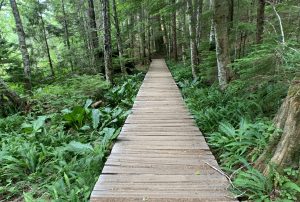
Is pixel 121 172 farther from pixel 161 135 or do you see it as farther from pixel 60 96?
pixel 60 96

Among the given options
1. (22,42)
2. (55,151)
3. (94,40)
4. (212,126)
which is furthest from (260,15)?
(22,42)

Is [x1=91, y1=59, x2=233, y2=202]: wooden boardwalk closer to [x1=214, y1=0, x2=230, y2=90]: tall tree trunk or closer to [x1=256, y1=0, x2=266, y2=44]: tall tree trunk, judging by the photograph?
[x1=214, y1=0, x2=230, y2=90]: tall tree trunk

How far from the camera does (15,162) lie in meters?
4.74

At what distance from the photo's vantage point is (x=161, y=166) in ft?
13.2

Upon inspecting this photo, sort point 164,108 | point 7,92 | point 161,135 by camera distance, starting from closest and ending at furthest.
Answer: point 161,135
point 164,108
point 7,92

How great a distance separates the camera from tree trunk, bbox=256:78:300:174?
3.14m

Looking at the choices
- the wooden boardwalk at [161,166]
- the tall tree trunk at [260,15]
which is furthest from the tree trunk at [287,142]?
the tall tree trunk at [260,15]

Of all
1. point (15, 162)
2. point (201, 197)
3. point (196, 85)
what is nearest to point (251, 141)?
point (201, 197)

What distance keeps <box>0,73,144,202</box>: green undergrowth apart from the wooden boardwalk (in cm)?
31

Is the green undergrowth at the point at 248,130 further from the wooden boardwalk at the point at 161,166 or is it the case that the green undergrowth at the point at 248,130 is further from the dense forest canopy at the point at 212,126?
the wooden boardwalk at the point at 161,166

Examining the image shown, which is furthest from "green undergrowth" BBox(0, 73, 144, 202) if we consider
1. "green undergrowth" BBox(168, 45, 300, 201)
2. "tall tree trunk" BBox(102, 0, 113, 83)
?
"tall tree trunk" BBox(102, 0, 113, 83)

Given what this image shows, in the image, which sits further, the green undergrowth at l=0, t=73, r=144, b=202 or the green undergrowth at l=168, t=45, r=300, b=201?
the green undergrowth at l=0, t=73, r=144, b=202

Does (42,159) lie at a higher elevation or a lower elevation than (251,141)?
lower

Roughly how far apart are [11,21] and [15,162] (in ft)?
79.6
